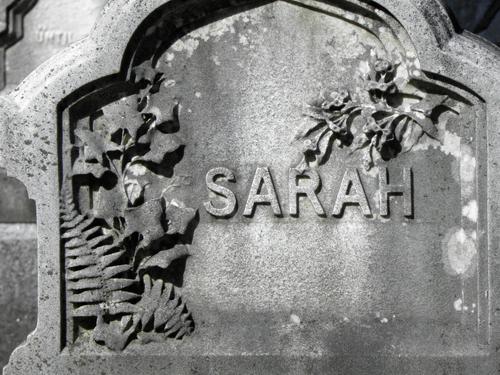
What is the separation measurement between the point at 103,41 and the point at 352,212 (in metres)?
1.01

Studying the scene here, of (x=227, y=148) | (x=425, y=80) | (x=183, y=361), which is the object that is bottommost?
(x=183, y=361)

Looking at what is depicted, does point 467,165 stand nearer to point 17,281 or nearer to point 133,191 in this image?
point 133,191

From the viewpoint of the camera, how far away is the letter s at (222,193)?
3408 millimetres

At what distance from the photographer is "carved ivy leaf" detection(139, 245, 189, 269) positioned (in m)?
3.38

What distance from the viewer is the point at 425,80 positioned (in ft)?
10.9

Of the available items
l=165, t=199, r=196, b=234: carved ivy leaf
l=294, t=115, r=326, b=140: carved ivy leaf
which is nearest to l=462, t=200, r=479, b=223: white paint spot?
l=294, t=115, r=326, b=140: carved ivy leaf

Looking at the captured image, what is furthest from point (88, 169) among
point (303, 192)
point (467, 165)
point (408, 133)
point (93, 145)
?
point (467, 165)

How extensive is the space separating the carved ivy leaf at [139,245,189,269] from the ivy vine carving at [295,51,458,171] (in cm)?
49

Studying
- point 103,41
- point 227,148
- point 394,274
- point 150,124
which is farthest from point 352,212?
point 103,41

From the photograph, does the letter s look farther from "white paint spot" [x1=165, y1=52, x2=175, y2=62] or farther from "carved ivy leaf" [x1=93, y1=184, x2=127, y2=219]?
"white paint spot" [x1=165, y1=52, x2=175, y2=62]

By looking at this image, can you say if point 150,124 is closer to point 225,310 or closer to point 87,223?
A: point 87,223

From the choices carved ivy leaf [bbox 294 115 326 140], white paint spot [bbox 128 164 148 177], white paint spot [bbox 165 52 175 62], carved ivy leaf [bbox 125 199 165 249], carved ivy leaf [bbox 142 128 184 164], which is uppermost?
white paint spot [bbox 165 52 175 62]

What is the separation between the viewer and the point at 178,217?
11.2 ft

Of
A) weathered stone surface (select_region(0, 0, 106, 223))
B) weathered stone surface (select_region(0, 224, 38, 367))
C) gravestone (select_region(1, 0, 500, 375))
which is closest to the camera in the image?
gravestone (select_region(1, 0, 500, 375))
